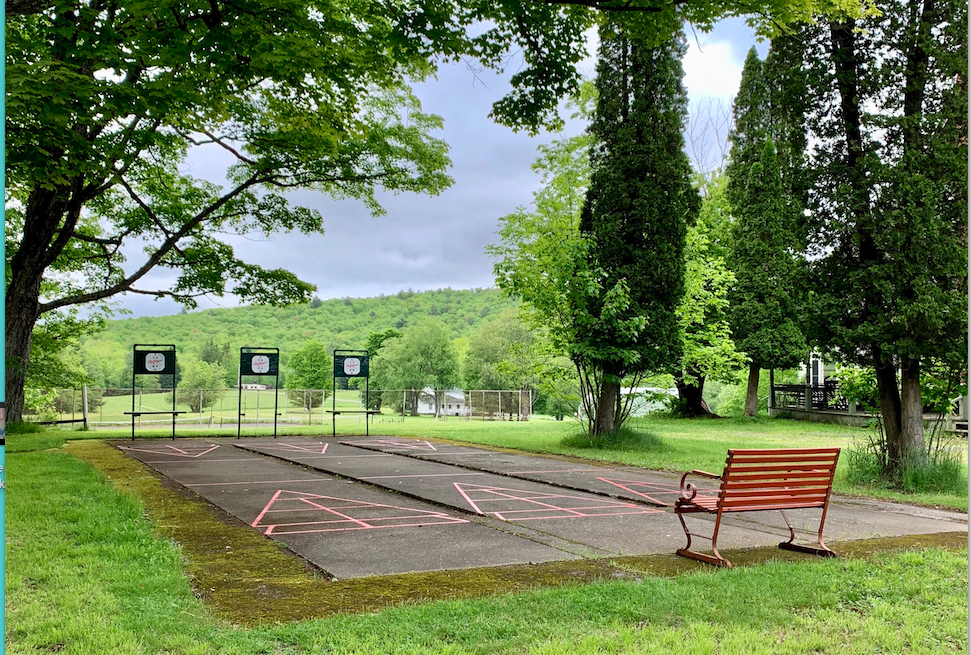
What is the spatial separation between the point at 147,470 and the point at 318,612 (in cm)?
760

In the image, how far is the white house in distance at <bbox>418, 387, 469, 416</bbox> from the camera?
113 ft

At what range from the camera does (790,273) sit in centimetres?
943

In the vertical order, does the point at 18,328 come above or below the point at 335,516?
above

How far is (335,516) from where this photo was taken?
21.4 ft

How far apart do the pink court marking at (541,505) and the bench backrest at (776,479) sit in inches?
81.4

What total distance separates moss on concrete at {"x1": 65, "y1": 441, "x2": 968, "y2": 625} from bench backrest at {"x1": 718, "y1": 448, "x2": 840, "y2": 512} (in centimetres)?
39

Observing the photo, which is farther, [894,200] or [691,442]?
[691,442]

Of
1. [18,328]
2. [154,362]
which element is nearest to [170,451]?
[154,362]

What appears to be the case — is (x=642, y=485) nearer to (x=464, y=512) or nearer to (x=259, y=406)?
(x=464, y=512)

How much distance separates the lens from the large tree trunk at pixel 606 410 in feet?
47.3

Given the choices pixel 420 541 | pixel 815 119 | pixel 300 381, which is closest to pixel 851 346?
pixel 815 119

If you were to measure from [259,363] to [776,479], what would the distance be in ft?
48.7

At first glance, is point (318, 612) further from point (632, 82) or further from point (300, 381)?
point (300, 381)

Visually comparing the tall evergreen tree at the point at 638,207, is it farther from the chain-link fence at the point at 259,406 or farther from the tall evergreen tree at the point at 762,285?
the chain-link fence at the point at 259,406
